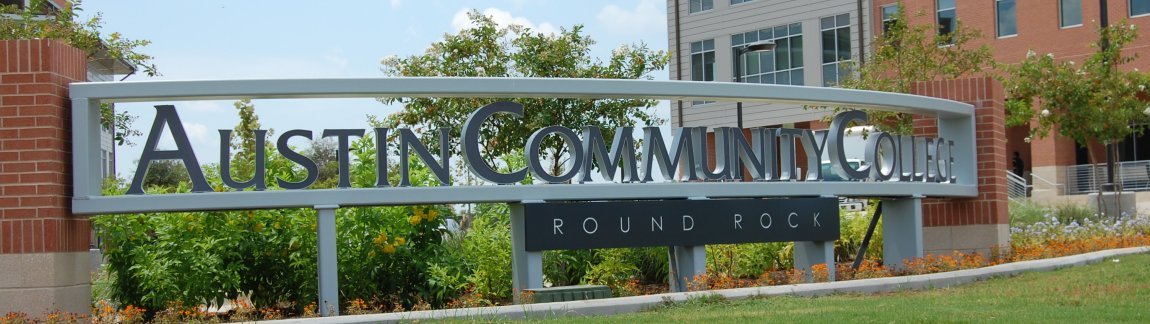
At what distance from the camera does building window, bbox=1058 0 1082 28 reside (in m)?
40.2

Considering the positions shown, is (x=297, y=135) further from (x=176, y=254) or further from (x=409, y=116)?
(x=409, y=116)

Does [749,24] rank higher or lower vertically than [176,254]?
higher

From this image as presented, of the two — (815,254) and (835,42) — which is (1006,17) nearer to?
(835,42)

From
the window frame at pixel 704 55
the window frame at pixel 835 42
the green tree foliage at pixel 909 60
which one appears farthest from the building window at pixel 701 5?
the green tree foliage at pixel 909 60

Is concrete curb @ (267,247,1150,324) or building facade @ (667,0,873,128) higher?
building facade @ (667,0,873,128)

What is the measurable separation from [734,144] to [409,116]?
15.4m

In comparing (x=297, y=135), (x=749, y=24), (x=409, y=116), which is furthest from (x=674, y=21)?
(x=297, y=135)

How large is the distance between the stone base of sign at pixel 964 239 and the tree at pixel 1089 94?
14.9 metres

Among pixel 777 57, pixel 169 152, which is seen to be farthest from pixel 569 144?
pixel 777 57

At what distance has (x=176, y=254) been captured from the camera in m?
12.8

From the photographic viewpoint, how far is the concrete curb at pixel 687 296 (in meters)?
10.2

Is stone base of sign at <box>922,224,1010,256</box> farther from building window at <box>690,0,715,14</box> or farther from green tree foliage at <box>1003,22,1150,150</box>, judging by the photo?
building window at <box>690,0,715,14</box>

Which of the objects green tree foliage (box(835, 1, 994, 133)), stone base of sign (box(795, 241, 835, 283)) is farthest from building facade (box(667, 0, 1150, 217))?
stone base of sign (box(795, 241, 835, 283))

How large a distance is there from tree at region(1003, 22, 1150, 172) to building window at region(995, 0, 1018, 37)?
10.1 metres
